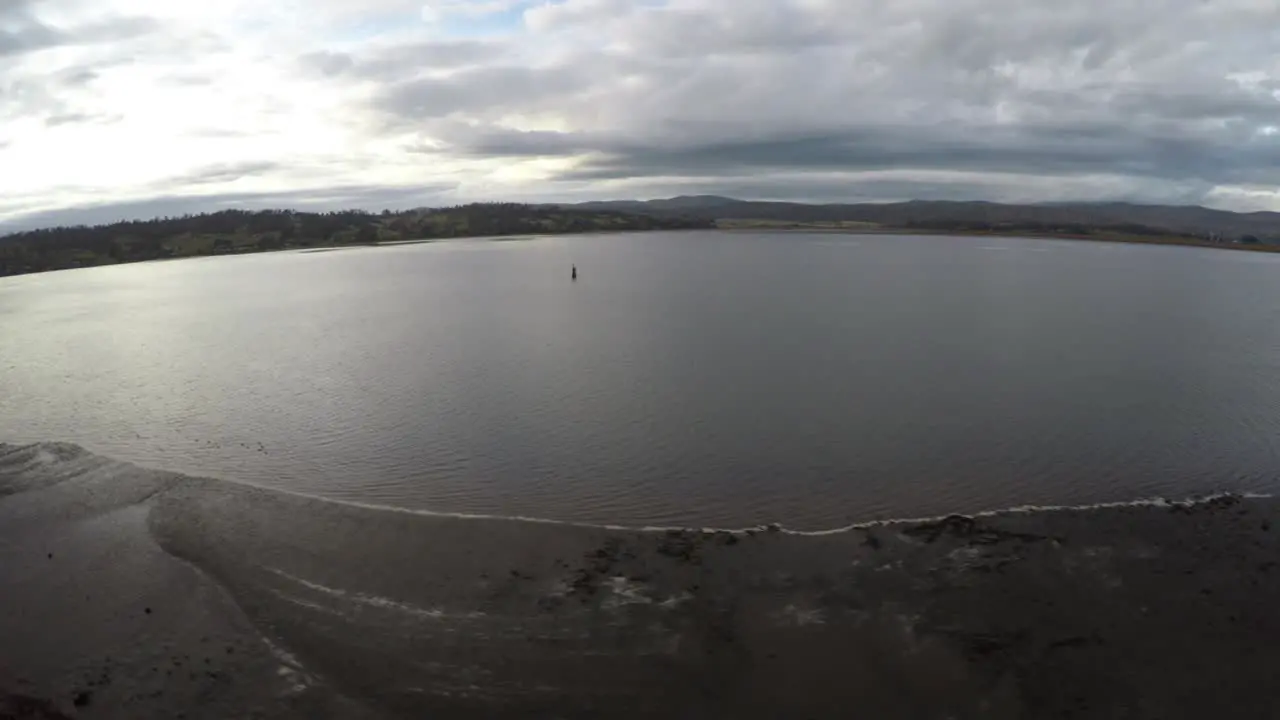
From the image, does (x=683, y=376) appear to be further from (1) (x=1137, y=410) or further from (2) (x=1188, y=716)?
(2) (x=1188, y=716)

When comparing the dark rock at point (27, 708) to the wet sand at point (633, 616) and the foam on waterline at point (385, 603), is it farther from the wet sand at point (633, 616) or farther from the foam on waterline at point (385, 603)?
the foam on waterline at point (385, 603)

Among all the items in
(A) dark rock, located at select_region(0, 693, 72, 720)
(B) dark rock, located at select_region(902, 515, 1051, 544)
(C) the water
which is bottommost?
(A) dark rock, located at select_region(0, 693, 72, 720)

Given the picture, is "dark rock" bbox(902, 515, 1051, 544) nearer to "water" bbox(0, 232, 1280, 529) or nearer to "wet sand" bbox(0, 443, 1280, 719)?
"wet sand" bbox(0, 443, 1280, 719)

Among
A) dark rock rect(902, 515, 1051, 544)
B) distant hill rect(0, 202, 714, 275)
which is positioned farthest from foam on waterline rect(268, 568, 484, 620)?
distant hill rect(0, 202, 714, 275)

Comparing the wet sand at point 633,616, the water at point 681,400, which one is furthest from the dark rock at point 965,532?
the water at point 681,400

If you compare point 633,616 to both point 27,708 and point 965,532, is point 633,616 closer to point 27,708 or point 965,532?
point 965,532

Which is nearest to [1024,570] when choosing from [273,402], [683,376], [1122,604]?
[1122,604]

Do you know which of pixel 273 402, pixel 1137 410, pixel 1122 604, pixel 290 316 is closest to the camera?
pixel 1122 604
